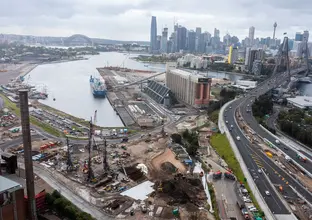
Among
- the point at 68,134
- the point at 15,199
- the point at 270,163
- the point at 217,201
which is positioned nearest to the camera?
the point at 15,199

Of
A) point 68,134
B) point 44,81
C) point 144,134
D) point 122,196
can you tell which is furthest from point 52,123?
point 44,81

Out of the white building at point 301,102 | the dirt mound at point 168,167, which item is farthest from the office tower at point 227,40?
the dirt mound at point 168,167

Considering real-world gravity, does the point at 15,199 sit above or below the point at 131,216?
above

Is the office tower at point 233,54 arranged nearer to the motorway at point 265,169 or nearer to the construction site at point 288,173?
the motorway at point 265,169

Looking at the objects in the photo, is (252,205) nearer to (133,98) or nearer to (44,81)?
(133,98)

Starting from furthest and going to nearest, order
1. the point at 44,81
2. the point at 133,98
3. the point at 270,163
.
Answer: the point at 44,81, the point at 133,98, the point at 270,163

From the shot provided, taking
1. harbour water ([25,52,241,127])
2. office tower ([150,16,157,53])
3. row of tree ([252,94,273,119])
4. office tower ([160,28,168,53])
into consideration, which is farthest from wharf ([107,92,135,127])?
office tower ([150,16,157,53])

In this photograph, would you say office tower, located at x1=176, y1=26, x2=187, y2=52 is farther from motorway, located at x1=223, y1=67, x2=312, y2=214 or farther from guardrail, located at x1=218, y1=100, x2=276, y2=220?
guardrail, located at x1=218, y1=100, x2=276, y2=220
